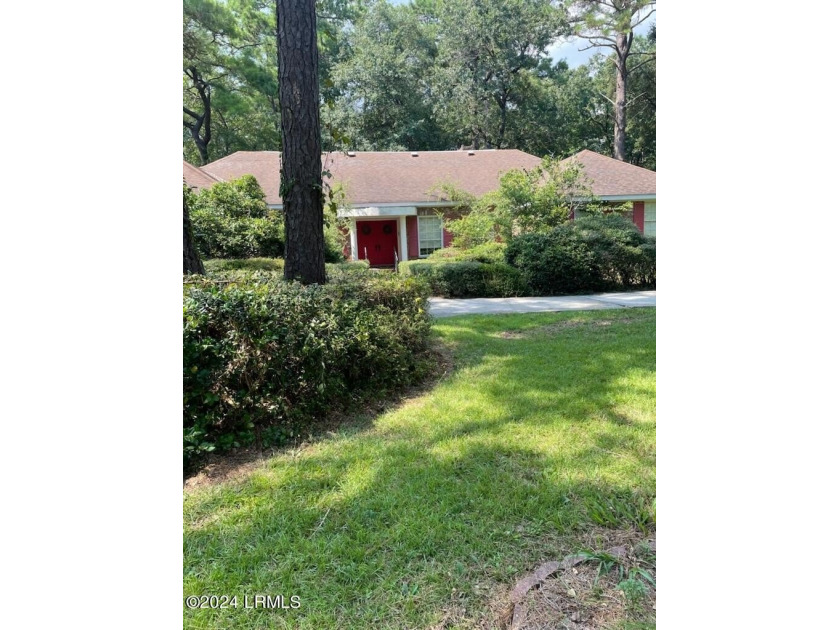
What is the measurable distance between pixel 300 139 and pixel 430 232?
519 inches

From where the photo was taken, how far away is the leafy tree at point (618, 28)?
12856 mm

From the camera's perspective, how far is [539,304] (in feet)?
28.6

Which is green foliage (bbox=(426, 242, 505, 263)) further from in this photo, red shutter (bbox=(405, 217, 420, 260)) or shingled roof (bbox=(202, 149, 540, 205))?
shingled roof (bbox=(202, 149, 540, 205))

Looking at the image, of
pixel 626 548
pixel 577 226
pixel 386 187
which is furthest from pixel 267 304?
pixel 386 187

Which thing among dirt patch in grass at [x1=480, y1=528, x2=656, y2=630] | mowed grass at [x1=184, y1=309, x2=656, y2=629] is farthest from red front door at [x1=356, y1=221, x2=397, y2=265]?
dirt patch in grass at [x1=480, y1=528, x2=656, y2=630]

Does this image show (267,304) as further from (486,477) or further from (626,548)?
(626,548)

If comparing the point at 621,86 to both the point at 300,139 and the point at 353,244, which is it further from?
the point at 300,139

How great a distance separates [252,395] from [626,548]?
2.25m

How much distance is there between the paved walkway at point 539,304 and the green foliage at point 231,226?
4914 mm

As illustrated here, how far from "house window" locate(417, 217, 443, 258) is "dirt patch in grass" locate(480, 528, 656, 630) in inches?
612

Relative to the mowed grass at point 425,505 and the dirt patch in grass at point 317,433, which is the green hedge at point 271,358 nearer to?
the dirt patch in grass at point 317,433

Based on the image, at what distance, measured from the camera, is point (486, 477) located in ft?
8.18

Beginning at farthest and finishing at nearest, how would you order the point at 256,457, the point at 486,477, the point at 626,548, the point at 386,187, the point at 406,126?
the point at 406,126
the point at 386,187
the point at 256,457
the point at 486,477
the point at 626,548

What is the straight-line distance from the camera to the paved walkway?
8.02 m
